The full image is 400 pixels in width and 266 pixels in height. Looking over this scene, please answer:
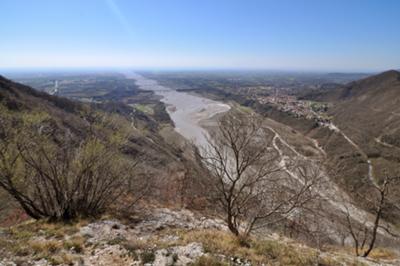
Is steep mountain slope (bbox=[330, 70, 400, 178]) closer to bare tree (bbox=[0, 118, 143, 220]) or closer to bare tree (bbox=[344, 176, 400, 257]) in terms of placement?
bare tree (bbox=[344, 176, 400, 257])

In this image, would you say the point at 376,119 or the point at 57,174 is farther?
the point at 376,119

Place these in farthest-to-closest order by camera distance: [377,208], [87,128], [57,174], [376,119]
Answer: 1. [376,119]
2. [87,128]
3. [57,174]
4. [377,208]

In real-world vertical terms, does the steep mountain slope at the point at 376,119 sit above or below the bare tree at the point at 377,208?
below

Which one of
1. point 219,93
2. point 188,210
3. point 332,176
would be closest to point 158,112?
point 219,93

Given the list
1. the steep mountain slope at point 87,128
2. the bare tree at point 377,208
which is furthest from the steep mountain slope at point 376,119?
the steep mountain slope at point 87,128

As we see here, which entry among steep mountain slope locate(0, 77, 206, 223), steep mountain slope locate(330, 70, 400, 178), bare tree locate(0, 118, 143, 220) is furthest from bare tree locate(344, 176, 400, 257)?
steep mountain slope locate(330, 70, 400, 178)

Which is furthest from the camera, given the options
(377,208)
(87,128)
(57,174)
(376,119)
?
(376,119)

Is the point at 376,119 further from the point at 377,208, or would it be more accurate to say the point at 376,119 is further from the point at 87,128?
the point at 87,128

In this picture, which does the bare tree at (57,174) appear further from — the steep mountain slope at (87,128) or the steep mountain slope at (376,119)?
the steep mountain slope at (376,119)

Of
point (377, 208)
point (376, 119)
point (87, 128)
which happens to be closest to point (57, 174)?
point (87, 128)

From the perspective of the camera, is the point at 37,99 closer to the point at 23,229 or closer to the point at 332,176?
the point at 23,229

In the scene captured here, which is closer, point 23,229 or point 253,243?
point 253,243
